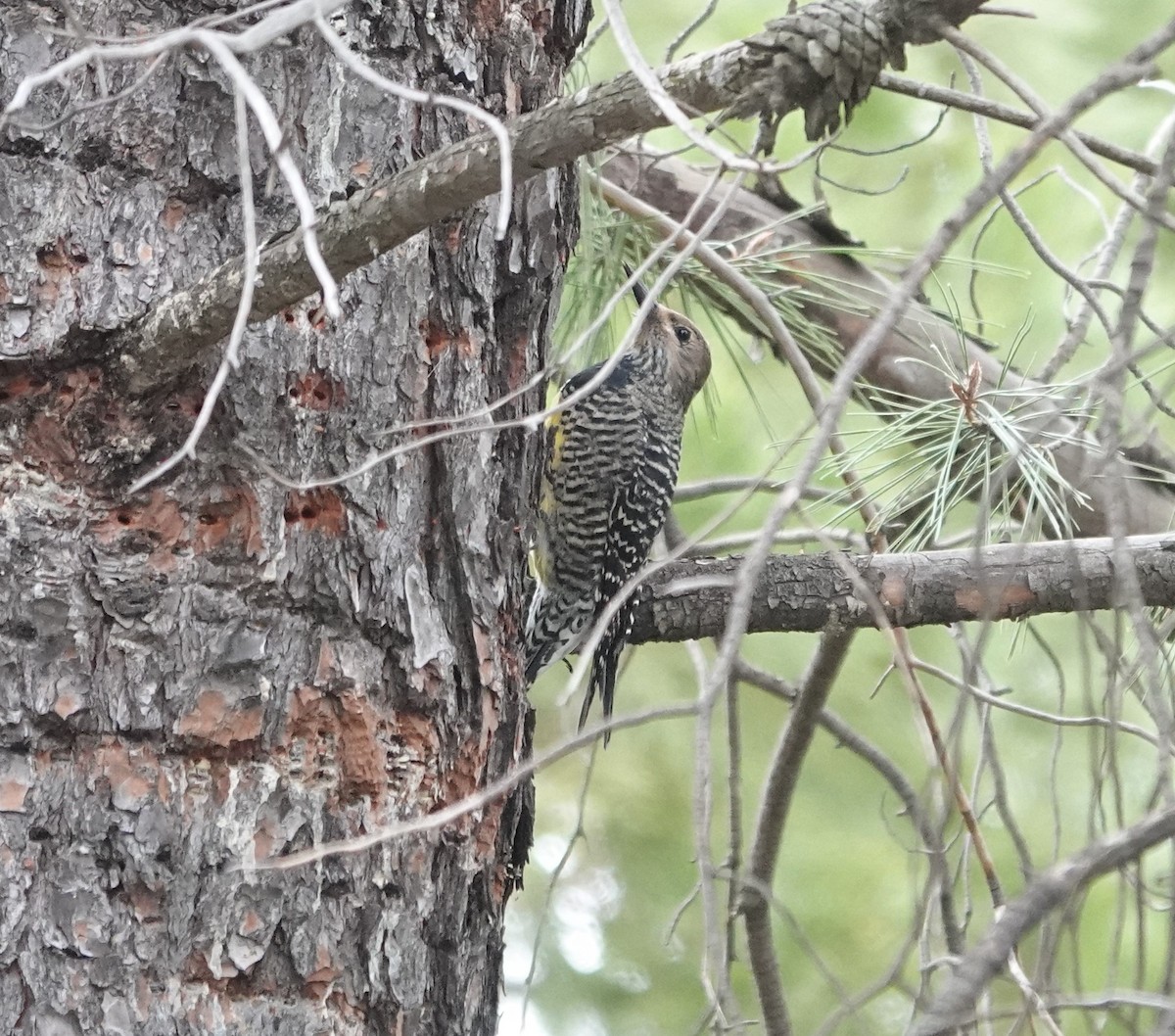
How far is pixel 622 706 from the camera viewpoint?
12.1 ft

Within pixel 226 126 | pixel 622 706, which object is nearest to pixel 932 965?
pixel 226 126

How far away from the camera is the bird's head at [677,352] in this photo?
3.45 metres

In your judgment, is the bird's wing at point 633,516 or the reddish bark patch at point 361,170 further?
the bird's wing at point 633,516

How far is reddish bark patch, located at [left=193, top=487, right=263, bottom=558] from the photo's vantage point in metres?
1.44

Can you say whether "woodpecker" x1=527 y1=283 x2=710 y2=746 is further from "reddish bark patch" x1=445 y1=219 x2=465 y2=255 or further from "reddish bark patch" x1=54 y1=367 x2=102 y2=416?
"reddish bark patch" x1=54 y1=367 x2=102 y2=416

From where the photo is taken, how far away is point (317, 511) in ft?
4.88

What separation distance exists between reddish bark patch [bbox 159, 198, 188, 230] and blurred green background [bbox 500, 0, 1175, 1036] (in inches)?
81.4

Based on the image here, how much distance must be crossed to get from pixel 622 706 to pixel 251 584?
234 centimetres

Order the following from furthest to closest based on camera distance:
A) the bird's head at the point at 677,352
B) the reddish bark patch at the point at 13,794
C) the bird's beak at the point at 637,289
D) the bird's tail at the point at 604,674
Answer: the bird's head at the point at 677,352 → the bird's tail at the point at 604,674 → the bird's beak at the point at 637,289 → the reddish bark patch at the point at 13,794

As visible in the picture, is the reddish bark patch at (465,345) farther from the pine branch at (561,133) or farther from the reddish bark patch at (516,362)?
the pine branch at (561,133)

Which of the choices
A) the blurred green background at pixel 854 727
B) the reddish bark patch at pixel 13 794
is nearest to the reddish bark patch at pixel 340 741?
the reddish bark patch at pixel 13 794

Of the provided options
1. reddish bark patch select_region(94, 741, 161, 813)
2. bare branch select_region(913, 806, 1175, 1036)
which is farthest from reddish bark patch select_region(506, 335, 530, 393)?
bare branch select_region(913, 806, 1175, 1036)

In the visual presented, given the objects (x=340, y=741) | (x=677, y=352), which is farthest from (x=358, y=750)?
(x=677, y=352)

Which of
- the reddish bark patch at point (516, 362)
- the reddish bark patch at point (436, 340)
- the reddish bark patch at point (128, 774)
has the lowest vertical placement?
the reddish bark patch at point (128, 774)
